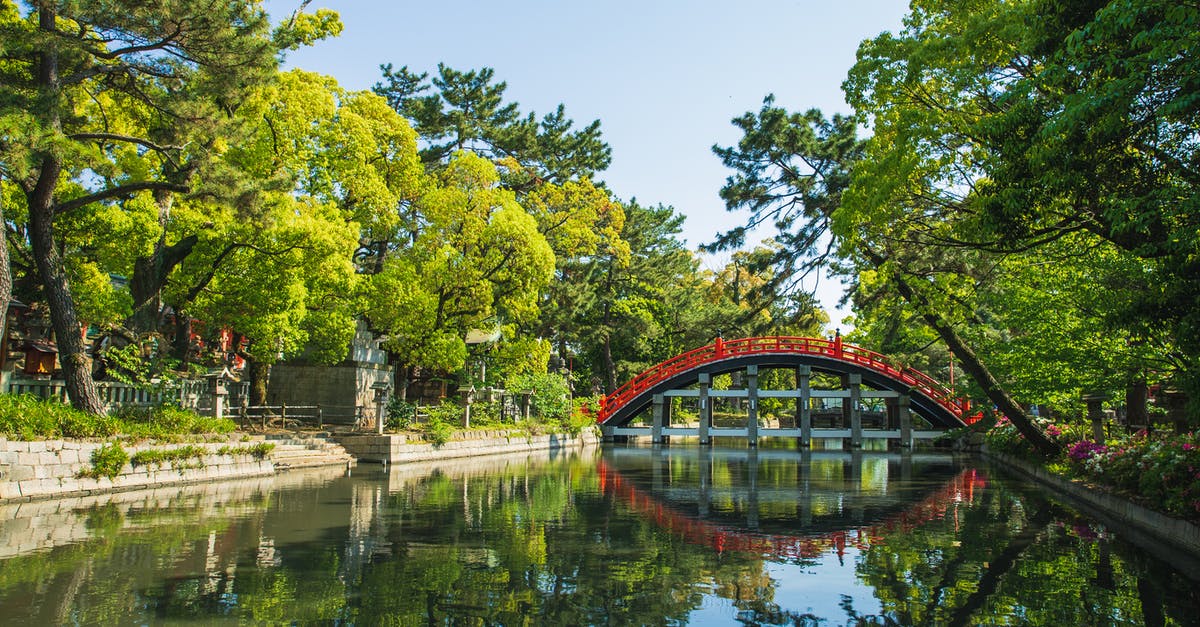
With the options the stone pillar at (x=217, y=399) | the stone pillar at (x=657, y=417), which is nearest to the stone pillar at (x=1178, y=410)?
the stone pillar at (x=217, y=399)

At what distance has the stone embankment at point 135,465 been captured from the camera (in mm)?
Result: 12570

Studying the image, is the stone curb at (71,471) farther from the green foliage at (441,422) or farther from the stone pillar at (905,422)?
the stone pillar at (905,422)

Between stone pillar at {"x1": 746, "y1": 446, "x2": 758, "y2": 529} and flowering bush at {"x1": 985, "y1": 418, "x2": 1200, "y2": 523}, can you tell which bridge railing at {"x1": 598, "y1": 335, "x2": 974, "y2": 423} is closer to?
stone pillar at {"x1": 746, "y1": 446, "x2": 758, "y2": 529}

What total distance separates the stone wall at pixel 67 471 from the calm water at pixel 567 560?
1.80ft

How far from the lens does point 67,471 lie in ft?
44.1

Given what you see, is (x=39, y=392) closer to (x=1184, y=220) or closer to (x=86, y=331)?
(x=86, y=331)

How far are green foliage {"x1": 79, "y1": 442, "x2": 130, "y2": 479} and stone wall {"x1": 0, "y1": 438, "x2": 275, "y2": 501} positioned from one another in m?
0.07

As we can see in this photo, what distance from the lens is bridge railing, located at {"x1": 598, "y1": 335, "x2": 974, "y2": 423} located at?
111ft

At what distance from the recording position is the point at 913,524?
11984mm

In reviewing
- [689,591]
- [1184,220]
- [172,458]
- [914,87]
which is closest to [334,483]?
[172,458]

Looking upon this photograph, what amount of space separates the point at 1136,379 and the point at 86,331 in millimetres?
30644

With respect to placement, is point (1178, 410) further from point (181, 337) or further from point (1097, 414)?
point (181, 337)

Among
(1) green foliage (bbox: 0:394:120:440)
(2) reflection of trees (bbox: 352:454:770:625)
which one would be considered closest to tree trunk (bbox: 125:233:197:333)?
(1) green foliage (bbox: 0:394:120:440)

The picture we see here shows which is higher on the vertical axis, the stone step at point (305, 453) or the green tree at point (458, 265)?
the green tree at point (458, 265)
